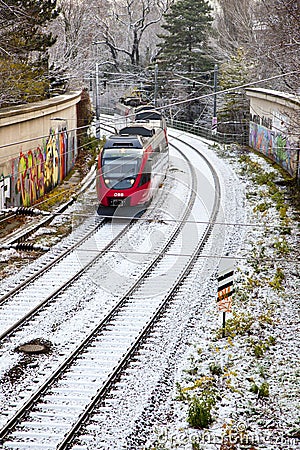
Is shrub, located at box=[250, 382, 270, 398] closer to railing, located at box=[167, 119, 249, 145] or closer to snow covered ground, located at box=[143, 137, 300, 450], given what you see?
snow covered ground, located at box=[143, 137, 300, 450]

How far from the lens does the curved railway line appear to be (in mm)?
10742

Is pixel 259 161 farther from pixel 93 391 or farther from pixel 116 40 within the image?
pixel 116 40

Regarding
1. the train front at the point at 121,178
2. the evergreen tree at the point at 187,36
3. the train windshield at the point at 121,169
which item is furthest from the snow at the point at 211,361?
the evergreen tree at the point at 187,36

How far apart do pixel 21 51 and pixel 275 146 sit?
1451 centimetres

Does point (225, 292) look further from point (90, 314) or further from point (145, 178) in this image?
point (145, 178)

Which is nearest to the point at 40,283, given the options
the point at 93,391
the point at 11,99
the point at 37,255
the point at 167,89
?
the point at 37,255

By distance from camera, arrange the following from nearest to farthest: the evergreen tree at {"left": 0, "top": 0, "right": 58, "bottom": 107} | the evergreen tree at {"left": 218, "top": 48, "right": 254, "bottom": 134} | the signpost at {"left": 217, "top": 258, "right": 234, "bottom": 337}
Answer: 1. the signpost at {"left": 217, "top": 258, "right": 234, "bottom": 337}
2. the evergreen tree at {"left": 0, "top": 0, "right": 58, "bottom": 107}
3. the evergreen tree at {"left": 218, "top": 48, "right": 254, "bottom": 134}

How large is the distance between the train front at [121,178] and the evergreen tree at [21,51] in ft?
16.7

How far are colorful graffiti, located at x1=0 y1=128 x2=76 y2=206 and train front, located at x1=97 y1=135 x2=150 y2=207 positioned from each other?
2.20 metres

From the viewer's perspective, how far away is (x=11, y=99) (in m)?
27.7

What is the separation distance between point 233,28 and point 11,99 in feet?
152

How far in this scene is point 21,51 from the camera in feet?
94.9

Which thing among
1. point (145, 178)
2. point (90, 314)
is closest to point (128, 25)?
point (145, 178)

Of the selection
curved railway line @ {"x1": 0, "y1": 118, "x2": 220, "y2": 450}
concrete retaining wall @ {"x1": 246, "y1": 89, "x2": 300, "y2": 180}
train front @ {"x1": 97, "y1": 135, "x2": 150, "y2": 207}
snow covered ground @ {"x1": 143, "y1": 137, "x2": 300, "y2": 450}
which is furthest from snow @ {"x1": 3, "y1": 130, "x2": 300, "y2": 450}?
concrete retaining wall @ {"x1": 246, "y1": 89, "x2": 300, "y2": 180}
